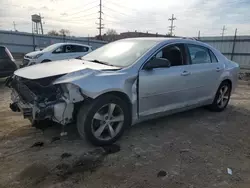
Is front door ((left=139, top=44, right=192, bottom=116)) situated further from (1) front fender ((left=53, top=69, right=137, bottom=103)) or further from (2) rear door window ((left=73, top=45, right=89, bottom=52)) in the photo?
(2) rear door window ((left=73, top=45, right=89, bottom=52))

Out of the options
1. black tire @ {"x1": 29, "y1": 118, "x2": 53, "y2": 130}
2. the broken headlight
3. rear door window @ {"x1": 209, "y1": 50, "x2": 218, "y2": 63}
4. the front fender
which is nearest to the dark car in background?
black tire @ {"x1": 29, "y1": 118, "x2": 53, "y2": 130}

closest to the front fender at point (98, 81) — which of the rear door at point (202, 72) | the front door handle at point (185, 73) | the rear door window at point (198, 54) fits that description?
the front door handle at point (185, 73)

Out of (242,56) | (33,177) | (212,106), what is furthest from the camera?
(242,56)

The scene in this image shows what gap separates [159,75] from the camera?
3816mm

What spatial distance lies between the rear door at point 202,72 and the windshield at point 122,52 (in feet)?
3.27

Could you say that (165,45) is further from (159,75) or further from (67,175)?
(67,175)

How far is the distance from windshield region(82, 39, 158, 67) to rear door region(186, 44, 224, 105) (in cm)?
100

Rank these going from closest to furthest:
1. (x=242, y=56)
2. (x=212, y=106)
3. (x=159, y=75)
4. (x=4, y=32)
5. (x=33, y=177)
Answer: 1. (x=33, y=177)
2. (x=159, y=75)
3. (x=212, y=106)
4. (x=242, y=56)
5. (x=4, y=32)

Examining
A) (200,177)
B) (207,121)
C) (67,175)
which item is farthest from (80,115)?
(207,121)

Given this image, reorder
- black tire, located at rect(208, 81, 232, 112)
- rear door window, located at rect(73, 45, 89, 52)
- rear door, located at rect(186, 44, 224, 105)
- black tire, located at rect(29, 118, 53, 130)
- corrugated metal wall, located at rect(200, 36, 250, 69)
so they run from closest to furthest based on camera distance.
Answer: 1. black tire, located at rect(29, 118, 53, 130)
2. rear door, located at rect(186, 44, 224, 105)
3. black tire, located at rect(208, 81, 232, 112)
4. rear door window, located at rect(73, 45, 89, 52)
5. corrugated metal wall, located at rect(200, 36, 250, 69)

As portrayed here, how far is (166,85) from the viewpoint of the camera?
3.94m

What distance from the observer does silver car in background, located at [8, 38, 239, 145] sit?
312 cm

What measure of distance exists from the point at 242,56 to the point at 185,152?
1575 cm

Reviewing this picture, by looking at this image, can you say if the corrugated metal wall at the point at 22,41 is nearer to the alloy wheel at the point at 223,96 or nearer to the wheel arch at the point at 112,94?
the alloy wheel at the point at 223,96
